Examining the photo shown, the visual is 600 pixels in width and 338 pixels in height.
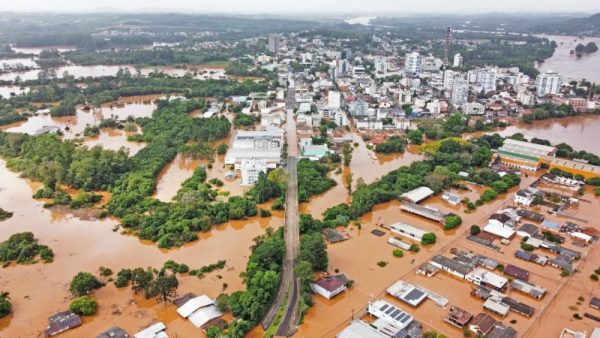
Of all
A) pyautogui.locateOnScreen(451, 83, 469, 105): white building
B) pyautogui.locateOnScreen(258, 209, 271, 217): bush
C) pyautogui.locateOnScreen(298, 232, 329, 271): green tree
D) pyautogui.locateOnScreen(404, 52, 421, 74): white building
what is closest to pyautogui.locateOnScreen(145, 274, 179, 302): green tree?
pyautogui.locateOnScreen(298, 232, 329, 271): green tree

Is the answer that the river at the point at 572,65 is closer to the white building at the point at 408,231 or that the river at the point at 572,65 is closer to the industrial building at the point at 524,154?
the industrial building at the point at 524,154

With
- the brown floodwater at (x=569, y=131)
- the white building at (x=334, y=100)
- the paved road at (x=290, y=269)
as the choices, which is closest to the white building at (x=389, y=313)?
the paved road at (x=290, y=269)

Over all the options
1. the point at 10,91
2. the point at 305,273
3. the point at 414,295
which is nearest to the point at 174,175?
the point at 305,273

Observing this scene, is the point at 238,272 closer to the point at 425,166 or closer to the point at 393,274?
the point at 393,274

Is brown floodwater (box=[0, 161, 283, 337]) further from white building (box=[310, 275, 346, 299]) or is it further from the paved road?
white building (box=[310, 275, 346, 299])

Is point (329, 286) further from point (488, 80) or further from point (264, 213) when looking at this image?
point (488, 80)

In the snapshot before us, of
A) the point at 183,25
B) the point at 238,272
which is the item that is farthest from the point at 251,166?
the point at 183,25

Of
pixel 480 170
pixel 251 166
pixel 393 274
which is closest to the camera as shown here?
pixel 393 274
